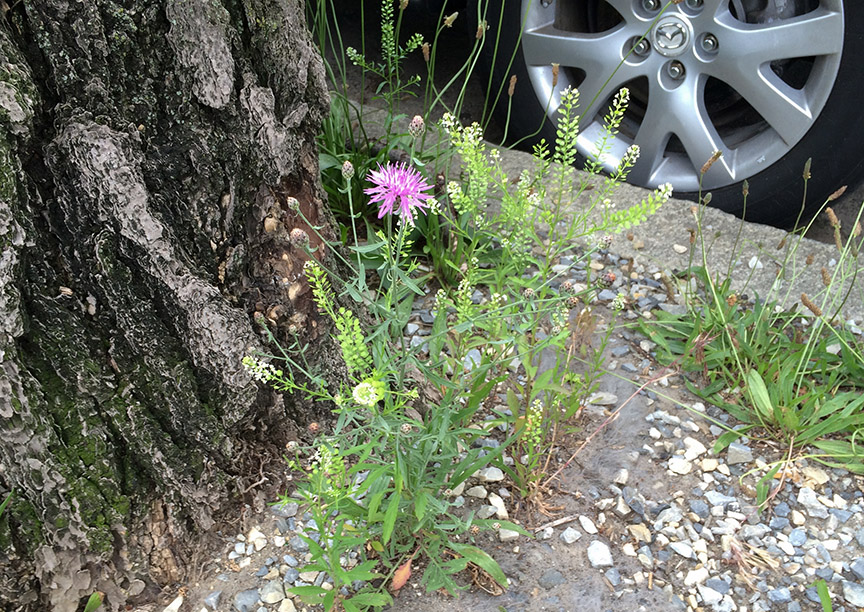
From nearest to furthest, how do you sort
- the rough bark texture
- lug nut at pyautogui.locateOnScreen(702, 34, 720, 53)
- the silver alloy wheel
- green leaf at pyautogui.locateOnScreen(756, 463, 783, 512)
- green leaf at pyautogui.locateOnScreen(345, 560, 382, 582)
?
the rough bark texture
green leaf at pyautogui.locateOnScreen(345, 560, 382, 582)
green leaf at pyautogui.locateOnScreen(756, 463, 783, 512)
the silver alloy wheel
lug nut at pyautogui.locateOnScreen(702, 34, 720, 53)

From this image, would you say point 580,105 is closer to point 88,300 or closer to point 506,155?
point 506,155

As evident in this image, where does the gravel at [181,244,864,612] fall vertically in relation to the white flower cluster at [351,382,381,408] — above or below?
below

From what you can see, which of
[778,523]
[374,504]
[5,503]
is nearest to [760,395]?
[778,523]

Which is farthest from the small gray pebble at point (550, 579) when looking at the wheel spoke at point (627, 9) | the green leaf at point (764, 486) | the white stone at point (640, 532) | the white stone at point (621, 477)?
the wheel spoke at point (627, 9)

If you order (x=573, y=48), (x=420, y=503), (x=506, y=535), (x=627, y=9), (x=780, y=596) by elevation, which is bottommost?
(x=780, y=596)

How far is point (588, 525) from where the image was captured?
2.09m

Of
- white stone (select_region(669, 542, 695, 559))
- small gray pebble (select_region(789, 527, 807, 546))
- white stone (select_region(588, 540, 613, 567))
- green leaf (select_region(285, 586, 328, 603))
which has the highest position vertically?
green leaf (select_region(285, 586, 328, 603))

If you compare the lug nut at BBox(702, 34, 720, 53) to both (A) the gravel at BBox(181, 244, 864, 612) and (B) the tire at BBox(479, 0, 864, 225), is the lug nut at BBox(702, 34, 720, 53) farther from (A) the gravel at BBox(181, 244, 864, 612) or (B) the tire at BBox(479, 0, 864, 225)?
(A) the gravel at BBox(181, 244, 864, 612)

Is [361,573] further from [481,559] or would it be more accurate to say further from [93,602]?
[93,602]

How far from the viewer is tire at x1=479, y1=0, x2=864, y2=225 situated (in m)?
2.83

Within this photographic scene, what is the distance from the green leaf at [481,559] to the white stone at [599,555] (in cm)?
27

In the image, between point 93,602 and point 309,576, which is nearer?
point 93,602

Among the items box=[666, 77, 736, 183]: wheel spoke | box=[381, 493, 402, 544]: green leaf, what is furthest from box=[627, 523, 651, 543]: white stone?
box=[666, 77, 736, 183]: wheel spoke

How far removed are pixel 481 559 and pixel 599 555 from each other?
1.17ft
